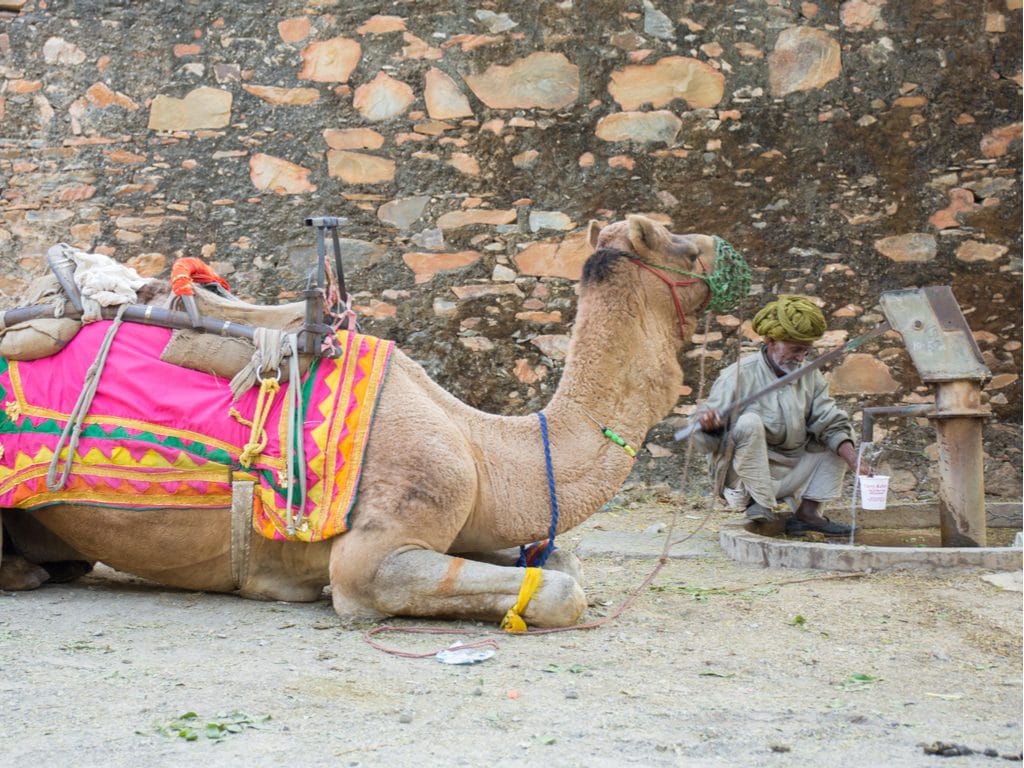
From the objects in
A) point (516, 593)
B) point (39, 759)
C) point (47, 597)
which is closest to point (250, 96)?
point (47, 597)

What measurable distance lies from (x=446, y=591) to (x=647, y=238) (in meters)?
1.57

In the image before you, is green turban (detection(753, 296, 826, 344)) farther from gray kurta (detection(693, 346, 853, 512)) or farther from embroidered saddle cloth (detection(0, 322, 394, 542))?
embroidered saddle cloth (detection(0, 322, 394, 542))

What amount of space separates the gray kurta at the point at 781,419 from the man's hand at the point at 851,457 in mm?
30

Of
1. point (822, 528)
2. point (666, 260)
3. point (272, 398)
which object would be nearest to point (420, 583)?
point (272, 398)

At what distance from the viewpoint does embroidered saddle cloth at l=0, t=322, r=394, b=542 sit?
3973 millimetres

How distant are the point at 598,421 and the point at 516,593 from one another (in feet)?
2.58

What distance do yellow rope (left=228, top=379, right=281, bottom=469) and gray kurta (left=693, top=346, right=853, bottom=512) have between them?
8.32ft

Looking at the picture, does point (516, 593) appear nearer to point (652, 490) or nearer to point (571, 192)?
point (652, 490)

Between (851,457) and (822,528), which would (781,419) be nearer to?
(851,457)

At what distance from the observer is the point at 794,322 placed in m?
5.88

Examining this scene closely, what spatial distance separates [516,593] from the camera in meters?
3.82

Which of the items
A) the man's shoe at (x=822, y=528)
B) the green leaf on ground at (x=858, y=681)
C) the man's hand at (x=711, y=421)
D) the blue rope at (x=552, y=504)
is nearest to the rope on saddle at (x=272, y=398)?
the blue rope at (x=552, y=504)

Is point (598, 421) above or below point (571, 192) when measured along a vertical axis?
below

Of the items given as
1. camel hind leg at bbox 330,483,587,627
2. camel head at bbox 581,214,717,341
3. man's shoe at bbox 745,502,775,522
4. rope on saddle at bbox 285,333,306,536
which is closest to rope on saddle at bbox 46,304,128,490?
rope on saddle at bbox 285,333,306,536
